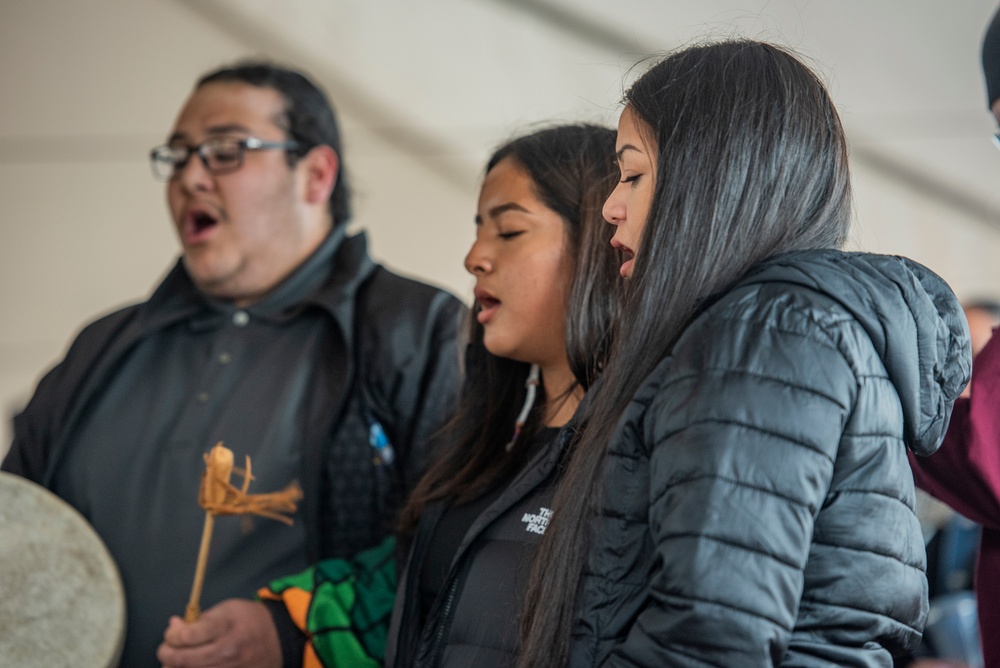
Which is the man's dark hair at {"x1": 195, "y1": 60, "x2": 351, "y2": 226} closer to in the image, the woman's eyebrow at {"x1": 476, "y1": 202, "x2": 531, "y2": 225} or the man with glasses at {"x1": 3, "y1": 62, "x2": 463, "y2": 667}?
the man with glasses at {"x1": 3, "y1": 62, "x2": 463, "y2": 667}

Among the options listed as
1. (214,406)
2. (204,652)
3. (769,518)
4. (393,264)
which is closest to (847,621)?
(769,518)

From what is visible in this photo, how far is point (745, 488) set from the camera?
3.34 feet

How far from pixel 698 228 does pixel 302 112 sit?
5.49 ft

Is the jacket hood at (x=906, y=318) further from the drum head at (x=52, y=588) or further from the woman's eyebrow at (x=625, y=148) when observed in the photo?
the drum head at (x=52, y=588)

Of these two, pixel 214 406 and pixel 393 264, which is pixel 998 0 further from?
pixel 214 406

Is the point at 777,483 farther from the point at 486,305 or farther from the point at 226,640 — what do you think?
the point at 226,640

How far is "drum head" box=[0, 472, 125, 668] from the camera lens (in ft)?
6.32

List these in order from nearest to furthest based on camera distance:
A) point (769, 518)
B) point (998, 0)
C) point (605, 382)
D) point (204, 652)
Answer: point (769, 518), point (605, 382), point (204, 652), point (998, 0)

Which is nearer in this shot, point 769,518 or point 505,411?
point 769,518

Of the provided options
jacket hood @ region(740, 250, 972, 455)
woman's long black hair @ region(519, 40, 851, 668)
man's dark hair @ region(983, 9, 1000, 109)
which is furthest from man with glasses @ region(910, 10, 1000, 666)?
woman's long black hair @ region(519, 40, 851, 668)

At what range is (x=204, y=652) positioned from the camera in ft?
6.15

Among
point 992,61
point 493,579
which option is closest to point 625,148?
point 493,579

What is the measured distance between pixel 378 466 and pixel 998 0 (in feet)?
8.58

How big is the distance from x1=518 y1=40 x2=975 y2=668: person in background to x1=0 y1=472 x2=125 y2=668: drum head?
1.07m
